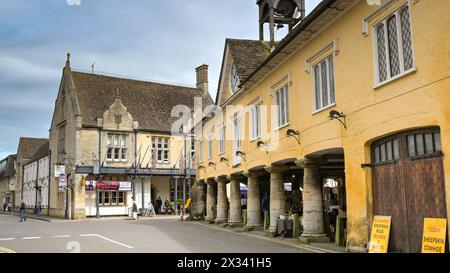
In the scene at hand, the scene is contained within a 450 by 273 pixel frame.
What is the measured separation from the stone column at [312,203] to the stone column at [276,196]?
2834 mm

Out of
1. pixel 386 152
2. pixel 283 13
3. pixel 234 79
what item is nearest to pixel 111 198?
pixel 234 79

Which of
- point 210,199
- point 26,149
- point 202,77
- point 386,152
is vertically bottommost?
point 210,199

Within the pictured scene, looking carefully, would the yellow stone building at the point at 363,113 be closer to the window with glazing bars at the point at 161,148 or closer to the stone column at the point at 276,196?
the stone column at the point at 276,196

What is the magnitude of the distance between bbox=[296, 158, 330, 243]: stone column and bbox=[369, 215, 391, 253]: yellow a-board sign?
3.99 m

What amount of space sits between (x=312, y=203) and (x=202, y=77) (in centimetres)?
3808

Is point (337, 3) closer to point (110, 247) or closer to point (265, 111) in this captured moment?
point (265, 111)

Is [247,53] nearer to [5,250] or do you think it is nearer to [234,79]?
[234,79]

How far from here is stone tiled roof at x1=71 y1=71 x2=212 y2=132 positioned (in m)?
41.0

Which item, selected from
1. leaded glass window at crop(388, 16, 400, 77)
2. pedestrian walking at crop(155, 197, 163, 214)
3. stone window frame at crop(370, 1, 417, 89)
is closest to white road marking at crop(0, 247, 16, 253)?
stone window frame at crop(370, 1, 417, 89)

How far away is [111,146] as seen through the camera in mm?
39938

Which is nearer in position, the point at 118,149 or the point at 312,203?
the point at 312,203

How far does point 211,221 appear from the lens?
28.0 meters
